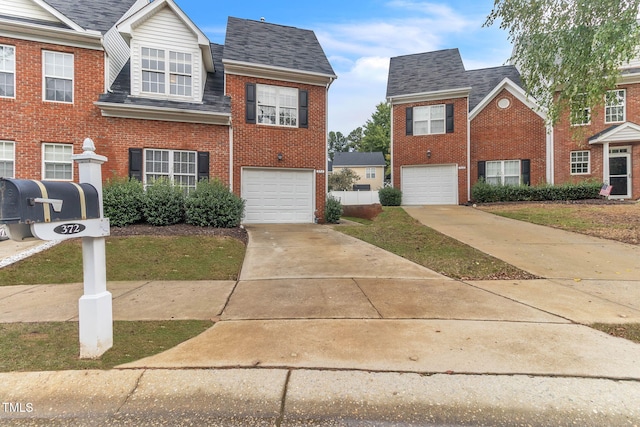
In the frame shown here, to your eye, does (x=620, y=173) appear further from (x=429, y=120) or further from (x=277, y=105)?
(x=277, y=105)

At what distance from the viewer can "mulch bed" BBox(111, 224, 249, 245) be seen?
9.02 m

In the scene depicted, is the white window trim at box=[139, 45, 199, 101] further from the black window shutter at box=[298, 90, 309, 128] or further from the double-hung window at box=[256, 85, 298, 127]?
the black window shutter at box=[298, 90, 309, 128]

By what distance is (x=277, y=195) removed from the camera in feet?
44.0

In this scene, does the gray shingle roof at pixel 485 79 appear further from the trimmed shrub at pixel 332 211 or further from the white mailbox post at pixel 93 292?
the white mailbox post at pixel 93 292

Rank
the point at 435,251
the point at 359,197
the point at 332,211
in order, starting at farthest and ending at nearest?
the point at 359,197
the point at 332,211
the point at 435,251

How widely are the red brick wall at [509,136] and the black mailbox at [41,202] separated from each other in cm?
1823

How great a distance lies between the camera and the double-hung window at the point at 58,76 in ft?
35.9

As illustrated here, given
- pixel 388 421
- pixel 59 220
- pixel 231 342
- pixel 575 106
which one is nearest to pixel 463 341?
pixel 388 421

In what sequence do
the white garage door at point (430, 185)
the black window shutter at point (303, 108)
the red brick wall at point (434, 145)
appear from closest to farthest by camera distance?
the black window shutter at point (303, 108) < the red brick wall at point (434, 145) < the white garage door at point (430, 185)

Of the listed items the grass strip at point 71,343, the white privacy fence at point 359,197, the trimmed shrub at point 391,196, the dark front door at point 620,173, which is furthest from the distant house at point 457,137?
the grass strip at point 71,343

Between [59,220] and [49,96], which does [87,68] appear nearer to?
[49,96]

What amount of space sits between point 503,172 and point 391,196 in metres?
6.12

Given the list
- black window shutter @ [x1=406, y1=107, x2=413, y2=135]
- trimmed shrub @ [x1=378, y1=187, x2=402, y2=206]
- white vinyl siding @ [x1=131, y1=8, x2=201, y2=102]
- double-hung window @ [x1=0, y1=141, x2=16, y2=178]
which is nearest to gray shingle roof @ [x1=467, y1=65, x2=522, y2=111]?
black window shutter @ [x1=406, y1=107, x2=413, y2=135]

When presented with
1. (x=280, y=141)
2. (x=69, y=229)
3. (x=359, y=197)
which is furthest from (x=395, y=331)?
(x=359, y=197)
